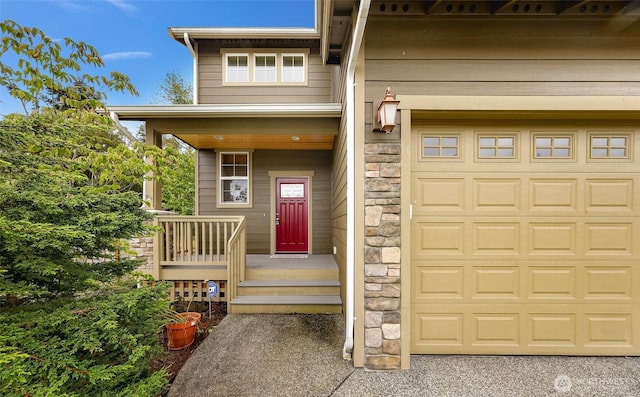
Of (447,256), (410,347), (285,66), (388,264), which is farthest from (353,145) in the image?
(285,66)

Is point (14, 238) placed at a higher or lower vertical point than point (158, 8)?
lower

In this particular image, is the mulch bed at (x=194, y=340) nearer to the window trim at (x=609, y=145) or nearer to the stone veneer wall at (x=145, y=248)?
the stone veneer wall at (x=145, y=248)

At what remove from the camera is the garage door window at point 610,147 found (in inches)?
103

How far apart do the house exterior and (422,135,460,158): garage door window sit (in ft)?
0.06

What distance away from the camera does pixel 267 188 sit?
596 centimetres

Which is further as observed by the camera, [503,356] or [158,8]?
[158,8]

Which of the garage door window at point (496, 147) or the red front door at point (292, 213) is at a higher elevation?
the garage door window at point (496, 147)

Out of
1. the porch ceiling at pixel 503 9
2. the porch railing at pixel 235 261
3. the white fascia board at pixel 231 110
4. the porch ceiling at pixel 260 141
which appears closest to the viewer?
the porch ceiling at pixel 503 9

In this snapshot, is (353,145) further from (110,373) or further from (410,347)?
(110,373)

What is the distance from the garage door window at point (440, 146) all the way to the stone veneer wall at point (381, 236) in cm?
36

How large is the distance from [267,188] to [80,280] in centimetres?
410

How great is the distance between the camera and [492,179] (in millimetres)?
2619

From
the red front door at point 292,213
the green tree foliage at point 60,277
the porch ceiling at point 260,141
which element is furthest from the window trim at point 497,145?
the red front door at point 292,213

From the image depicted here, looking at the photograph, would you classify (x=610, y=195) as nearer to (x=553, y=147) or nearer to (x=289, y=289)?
(x=553, y=147)
